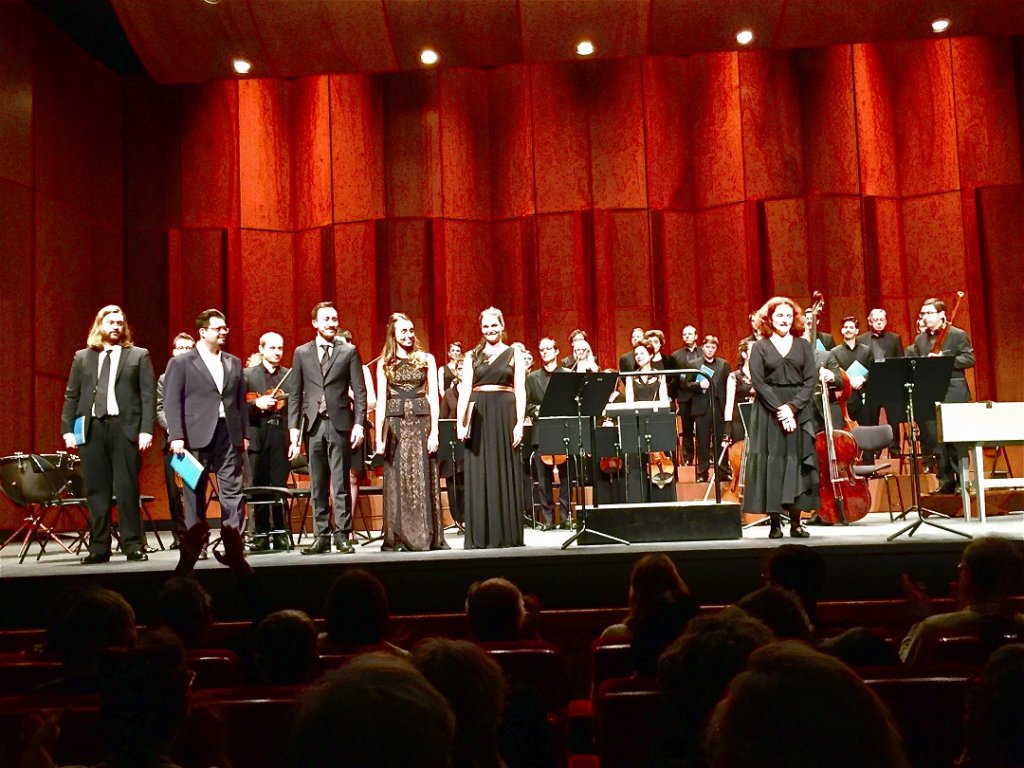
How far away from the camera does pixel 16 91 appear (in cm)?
1016

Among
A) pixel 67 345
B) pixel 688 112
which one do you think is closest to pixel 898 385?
pixel 688 112

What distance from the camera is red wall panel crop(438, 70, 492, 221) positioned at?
12602 millimetres

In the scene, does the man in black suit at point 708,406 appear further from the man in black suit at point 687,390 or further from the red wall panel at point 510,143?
the red wall panel at point 510,143

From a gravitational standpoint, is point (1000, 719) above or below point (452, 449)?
below

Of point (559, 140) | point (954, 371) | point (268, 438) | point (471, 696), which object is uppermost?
point (559, 140)

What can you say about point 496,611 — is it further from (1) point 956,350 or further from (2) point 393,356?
(1) point 956,350

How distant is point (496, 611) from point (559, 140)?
9.94 metres

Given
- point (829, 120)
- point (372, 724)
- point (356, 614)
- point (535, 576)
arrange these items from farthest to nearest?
point (829, 120) < point (535, 576) < point (356, 614) < point (372, 724)

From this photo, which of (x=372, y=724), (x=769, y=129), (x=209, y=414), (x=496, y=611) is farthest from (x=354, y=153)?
(x=372, y=724)

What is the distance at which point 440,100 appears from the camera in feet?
41.3

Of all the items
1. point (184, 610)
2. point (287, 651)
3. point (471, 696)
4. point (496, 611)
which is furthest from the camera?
point (184, 610)

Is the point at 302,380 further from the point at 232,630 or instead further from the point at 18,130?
the point at 18,130

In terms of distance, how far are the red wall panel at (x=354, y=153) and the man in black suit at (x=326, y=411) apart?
5.46m

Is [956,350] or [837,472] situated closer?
[837,472]
